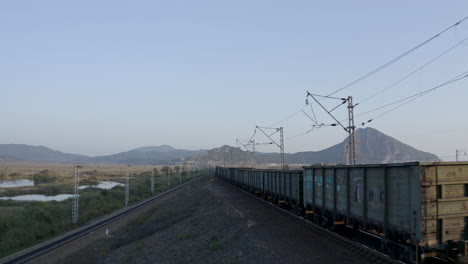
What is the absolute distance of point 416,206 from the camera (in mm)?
9812

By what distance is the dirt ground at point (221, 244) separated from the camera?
13227mm

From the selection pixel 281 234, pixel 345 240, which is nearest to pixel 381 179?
pixel 345 240

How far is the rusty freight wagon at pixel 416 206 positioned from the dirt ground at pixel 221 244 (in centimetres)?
136

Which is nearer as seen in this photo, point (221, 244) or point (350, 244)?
point (350, 244)

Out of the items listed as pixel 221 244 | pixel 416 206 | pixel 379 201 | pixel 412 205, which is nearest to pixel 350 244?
pixel 379 201

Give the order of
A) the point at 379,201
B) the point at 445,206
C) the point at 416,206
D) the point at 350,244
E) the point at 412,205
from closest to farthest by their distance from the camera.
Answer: the point at 416,206 → the point at 412,205 → the point at 445,206 → the point at 379,201 → the point at 350,244

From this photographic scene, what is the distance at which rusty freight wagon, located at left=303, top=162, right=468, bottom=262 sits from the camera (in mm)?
9828

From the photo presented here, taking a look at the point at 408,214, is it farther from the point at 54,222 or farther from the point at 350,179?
the point at 54,222

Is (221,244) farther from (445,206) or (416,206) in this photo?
(445,206)

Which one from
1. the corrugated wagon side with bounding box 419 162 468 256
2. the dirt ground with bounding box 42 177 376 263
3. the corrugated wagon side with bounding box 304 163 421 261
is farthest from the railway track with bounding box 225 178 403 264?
the corrugated wagon side with bounding box 419 162 468 256

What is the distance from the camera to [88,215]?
4228 centimetres

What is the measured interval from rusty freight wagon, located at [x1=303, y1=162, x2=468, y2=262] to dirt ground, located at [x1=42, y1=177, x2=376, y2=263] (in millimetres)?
1361

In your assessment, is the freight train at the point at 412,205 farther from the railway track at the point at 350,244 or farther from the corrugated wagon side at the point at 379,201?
the railway track at the point at 350,244

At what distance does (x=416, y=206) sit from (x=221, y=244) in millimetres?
9391
